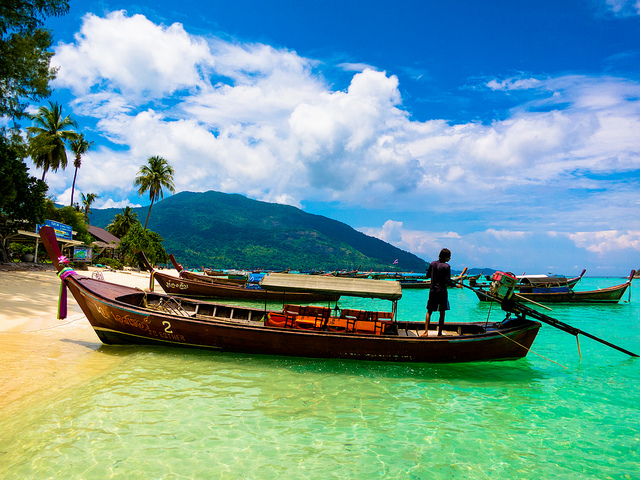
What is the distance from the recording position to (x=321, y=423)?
666cm

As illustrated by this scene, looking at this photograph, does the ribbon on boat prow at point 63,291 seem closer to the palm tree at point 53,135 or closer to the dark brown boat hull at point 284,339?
the dark brown boat hull at point 284,339

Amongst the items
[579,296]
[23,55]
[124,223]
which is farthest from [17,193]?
[579,296]

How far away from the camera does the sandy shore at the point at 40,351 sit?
738 centimetres

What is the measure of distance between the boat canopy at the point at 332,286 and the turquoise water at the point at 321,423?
7.06 feet

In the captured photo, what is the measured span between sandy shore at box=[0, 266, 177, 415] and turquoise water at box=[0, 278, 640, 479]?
53cm

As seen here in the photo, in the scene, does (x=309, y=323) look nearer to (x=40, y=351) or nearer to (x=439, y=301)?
(x=439, y=301)

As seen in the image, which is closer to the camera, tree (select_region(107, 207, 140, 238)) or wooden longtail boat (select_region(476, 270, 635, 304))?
wooden longtail boat (select_region(476, 270, 635, 304))

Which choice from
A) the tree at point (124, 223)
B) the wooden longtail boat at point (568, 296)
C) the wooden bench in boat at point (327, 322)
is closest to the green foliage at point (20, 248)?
the tree at point (124, 223)

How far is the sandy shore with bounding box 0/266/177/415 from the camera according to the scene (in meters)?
7.38

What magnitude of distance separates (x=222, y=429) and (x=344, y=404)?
8.76 ft

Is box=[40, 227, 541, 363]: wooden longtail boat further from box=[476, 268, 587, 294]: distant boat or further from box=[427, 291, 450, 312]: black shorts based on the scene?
box=[476, 268, 587, 294]: distant boat

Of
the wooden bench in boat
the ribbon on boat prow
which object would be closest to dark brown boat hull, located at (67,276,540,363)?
the ribbon on boat prow

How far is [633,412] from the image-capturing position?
8016 mm

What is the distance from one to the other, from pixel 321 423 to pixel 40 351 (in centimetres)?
833
